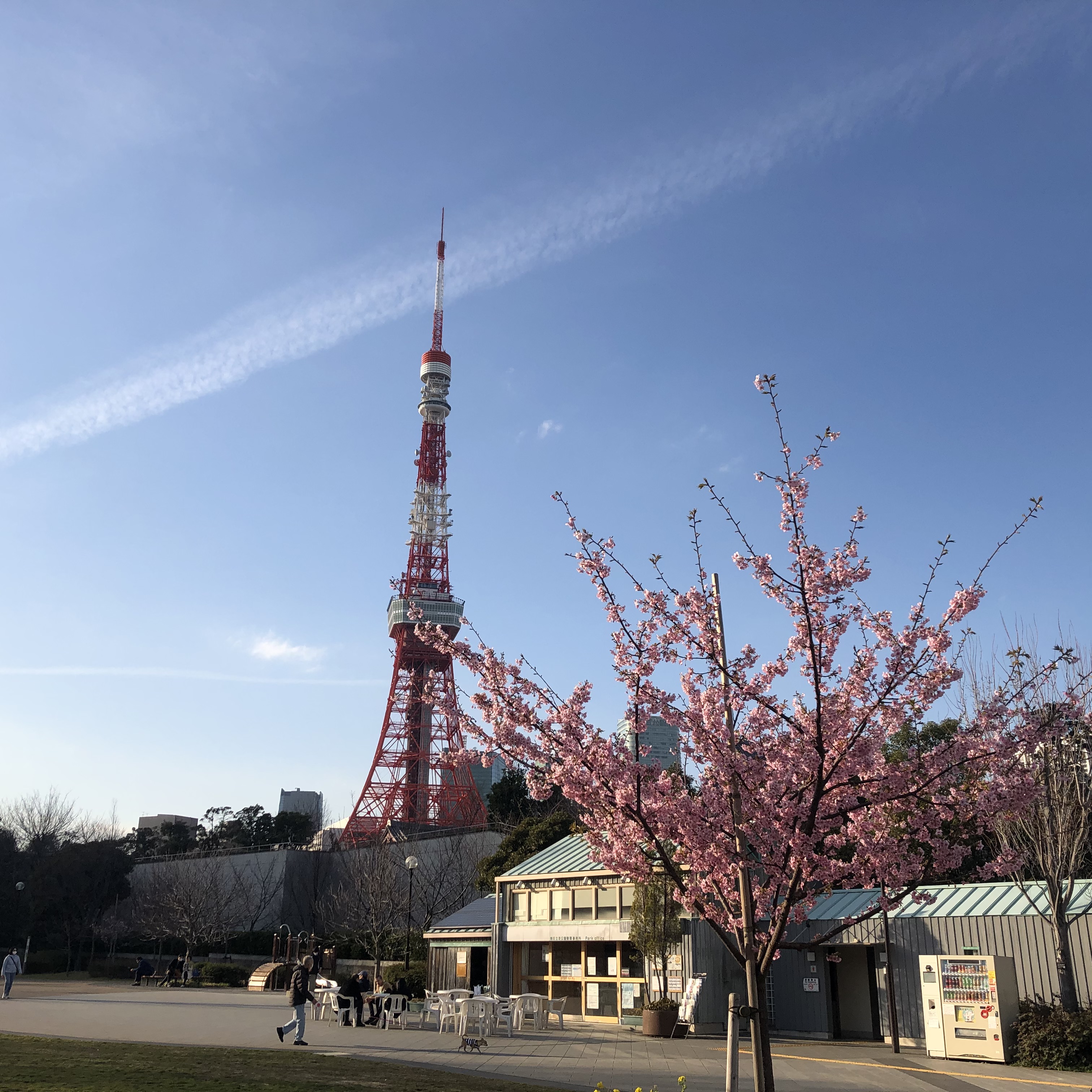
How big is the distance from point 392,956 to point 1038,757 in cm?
3566

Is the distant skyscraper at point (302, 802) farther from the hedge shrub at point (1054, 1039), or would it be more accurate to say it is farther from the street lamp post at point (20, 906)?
the hedge shrub at point (1054, 1039)

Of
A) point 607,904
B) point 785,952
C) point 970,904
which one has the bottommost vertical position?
point 785,952

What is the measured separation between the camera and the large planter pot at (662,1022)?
1970cm

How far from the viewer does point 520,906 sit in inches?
980

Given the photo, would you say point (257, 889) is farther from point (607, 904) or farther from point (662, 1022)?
point (662, 1022)

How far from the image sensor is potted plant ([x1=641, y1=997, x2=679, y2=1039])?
1970 centimetres

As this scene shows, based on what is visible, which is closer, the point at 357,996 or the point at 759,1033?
the point at 759,1033

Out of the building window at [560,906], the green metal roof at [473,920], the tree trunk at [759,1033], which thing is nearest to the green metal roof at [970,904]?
the building window at [560,906]

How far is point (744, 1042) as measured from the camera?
60.9ft

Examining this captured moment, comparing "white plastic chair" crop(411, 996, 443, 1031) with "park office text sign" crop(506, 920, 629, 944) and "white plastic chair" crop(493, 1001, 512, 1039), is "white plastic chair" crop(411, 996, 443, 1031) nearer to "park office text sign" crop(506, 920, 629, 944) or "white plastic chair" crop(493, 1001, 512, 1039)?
"white plastic chair" crop(493, 1001, 512, 1039)

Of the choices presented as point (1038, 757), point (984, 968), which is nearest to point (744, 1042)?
point (984, 968)

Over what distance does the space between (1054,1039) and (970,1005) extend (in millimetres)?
1587

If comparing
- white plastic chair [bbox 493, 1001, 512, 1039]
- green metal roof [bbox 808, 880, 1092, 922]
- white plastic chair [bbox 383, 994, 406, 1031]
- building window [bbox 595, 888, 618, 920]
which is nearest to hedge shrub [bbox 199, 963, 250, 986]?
white plastic chair [bbox 383, 994, 406, 1031]

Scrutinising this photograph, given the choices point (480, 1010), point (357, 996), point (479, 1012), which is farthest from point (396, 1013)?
point (480, 1010)
